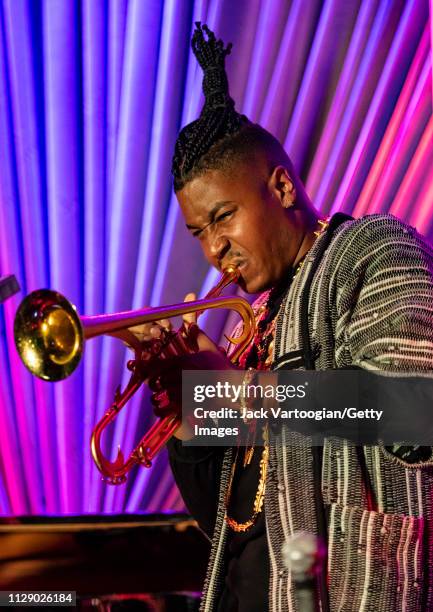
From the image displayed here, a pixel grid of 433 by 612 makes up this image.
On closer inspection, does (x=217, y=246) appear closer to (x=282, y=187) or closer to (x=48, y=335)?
(x=282, y=187)

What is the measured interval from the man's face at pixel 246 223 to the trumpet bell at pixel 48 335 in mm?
606

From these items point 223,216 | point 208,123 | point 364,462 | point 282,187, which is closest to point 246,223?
point 223,216

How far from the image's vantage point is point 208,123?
7.48ft

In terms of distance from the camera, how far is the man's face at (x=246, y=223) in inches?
82.9

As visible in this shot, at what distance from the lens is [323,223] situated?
7.02 feet

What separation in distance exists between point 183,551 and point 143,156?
166 centimetres

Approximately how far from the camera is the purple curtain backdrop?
8.80ft

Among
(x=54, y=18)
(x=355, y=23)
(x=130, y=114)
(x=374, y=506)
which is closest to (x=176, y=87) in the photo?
(x=130, y=114)

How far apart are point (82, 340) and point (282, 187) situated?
0.88 meters

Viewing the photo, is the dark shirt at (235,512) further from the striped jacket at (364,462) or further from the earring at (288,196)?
the earring at (288,196)

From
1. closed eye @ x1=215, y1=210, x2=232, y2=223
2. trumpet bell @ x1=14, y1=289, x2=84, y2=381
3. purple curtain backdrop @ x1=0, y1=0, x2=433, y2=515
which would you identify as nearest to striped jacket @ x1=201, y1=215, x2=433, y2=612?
closed eye @ x1=215, y1=210, x2=232, y2=223

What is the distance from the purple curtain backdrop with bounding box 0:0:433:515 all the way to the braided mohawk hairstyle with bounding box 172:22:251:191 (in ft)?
1.00

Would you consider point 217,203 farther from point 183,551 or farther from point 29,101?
point 183,551

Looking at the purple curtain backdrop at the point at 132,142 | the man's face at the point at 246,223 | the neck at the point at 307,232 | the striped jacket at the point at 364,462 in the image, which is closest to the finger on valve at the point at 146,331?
the striped jacket at the point at 364,462
